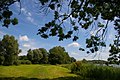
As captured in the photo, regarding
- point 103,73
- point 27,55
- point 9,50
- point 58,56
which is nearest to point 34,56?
point 27,55

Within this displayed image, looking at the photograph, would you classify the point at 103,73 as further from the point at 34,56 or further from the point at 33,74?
the point at 34,56

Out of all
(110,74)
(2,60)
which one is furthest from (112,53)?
(2,60)

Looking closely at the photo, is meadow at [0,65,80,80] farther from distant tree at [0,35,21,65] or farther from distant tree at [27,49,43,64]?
distant tree at [27,49,43,64]

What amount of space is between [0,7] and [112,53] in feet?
24.8

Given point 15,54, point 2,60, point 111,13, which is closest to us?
point 111,13

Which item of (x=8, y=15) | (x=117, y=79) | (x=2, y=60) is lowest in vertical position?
(x=117, y=79)

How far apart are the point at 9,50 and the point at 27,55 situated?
83.8ft

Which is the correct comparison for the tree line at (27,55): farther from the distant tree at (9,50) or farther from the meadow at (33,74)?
the meadow at (33,74)

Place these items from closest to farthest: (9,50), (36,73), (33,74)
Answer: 1. (33,74)
2. (36,73)
3. (9,50)

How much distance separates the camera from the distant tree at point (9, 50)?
7612 centimetres

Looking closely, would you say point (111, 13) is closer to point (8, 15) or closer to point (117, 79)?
point (8, 15)

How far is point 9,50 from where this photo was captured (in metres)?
78.0

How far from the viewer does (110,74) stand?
29.2 m

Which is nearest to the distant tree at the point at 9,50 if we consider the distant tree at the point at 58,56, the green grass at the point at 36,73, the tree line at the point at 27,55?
the tree line at the point at 27,55
